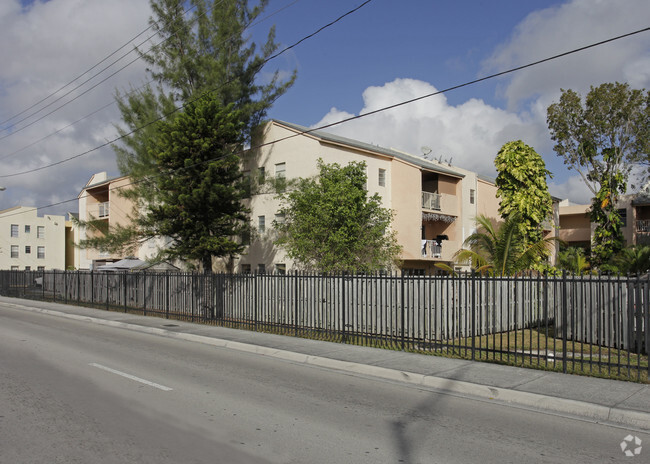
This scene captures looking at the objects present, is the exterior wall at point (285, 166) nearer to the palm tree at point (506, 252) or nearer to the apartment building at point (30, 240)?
the palm tree at point (506, 252)

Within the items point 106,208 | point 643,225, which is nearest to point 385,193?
point 643,225

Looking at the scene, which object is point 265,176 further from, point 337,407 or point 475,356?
point 337,407

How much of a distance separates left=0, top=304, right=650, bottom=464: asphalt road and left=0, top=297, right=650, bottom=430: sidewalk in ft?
1.31

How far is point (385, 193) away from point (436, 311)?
1822cm

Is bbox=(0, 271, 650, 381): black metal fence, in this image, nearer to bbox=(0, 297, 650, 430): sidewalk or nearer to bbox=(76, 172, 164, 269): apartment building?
bbox=(0, 297, 650, 430): sidewalk

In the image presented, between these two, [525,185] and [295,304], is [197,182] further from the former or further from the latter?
[525,185]

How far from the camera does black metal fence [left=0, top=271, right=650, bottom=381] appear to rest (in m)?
9.70

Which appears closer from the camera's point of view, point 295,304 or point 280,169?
point 295,304

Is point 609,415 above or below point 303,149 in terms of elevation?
below

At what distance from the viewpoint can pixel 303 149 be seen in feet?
92.9

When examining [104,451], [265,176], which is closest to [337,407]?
[104,451]

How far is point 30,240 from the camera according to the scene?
74.6m

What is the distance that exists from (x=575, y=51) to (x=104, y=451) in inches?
410

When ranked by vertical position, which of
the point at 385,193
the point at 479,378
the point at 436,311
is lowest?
the point at 479,378
